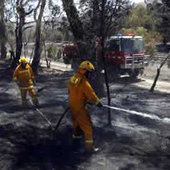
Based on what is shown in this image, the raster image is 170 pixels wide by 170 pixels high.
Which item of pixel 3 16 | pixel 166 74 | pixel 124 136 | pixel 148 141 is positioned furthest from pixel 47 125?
pixel 3 16

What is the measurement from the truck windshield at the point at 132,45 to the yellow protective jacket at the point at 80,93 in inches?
473

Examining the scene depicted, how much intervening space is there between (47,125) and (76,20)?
3.64 m

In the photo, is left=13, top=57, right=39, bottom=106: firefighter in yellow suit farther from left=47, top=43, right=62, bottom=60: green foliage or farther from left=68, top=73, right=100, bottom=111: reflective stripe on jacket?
left=47, top=43, right=62, bottom=60: green foliage

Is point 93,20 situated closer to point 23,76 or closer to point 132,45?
point 23,76

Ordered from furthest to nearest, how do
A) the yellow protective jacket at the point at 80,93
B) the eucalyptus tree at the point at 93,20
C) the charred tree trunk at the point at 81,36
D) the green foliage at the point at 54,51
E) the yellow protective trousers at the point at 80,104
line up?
the green foliage at the point at 54,51
the charred tree trunk at the point at 81,36
the eucalyptus tree at the point at 93,20
the yellow protective trousers at the point at 80,104
the yellow protective jacket at the point at 80,93

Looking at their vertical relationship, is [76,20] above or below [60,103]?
above

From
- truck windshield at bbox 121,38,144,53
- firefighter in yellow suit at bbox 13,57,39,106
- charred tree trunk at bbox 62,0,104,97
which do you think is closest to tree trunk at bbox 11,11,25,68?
truck windshield at bbox 121,38,144,53

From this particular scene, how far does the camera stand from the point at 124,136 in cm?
771

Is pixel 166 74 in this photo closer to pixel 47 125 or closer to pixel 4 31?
pixel 4 31

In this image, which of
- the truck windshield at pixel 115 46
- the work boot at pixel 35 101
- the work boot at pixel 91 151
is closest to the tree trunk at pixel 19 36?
the truck windshield at pixel 115 46

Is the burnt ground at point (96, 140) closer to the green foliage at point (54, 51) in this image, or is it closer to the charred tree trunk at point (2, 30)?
the charred tree trunk at point (2, 30)

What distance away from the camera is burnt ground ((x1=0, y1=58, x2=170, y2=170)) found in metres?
6.21

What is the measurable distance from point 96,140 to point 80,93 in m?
1.39

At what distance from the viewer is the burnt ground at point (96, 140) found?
6211 mm
